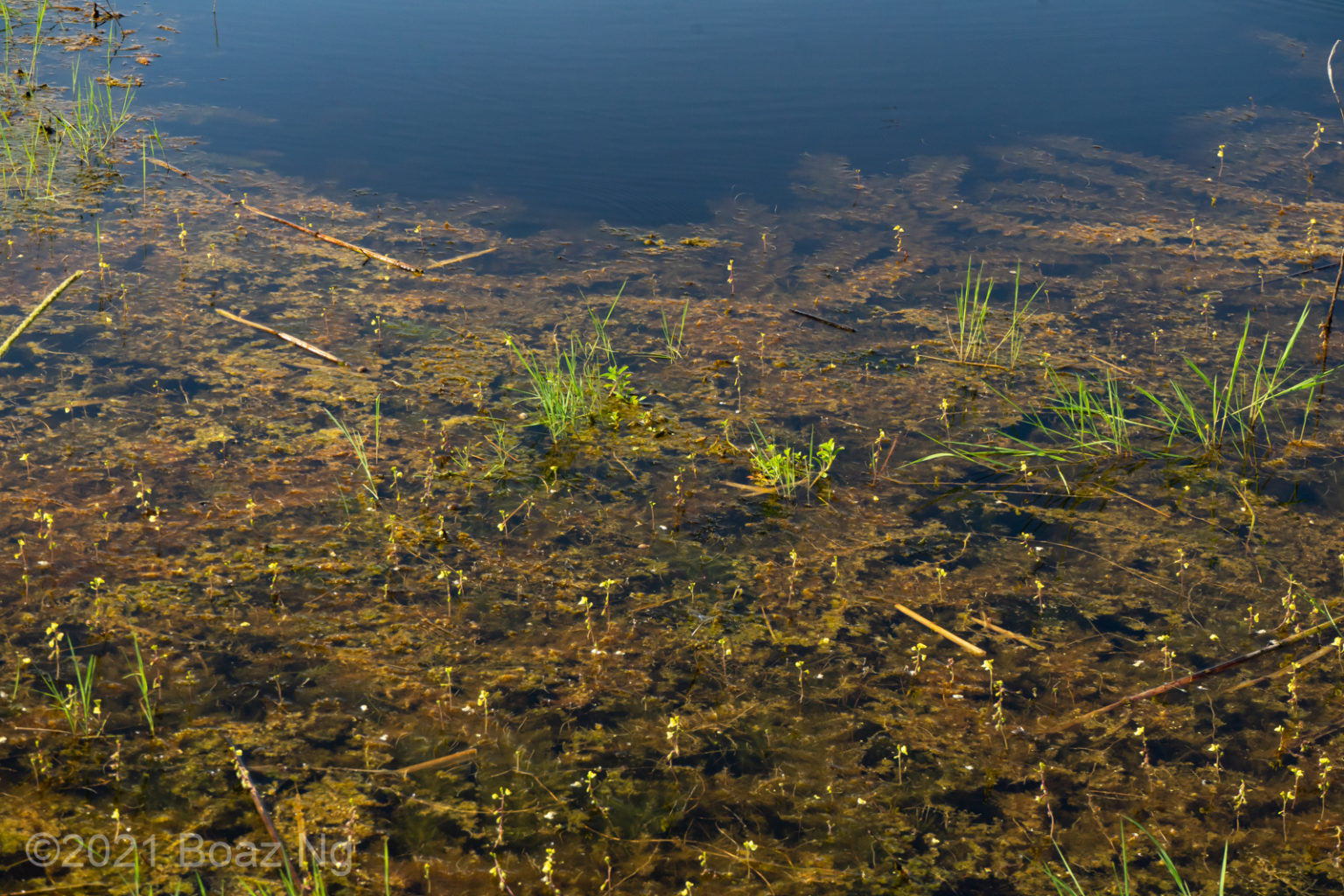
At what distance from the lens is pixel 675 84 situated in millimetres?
6531

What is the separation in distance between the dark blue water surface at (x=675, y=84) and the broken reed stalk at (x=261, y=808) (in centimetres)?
325

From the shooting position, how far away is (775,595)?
280cm

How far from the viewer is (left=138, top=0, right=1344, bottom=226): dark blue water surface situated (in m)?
5.47

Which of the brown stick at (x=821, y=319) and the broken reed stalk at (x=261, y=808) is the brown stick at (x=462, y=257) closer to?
the brown stick at (x=821, y=319)

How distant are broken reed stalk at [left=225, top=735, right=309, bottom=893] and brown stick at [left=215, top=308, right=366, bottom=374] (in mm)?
1761

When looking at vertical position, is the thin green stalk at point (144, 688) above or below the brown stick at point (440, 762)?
above

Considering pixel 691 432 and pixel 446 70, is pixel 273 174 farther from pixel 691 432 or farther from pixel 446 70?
pixel 691 432

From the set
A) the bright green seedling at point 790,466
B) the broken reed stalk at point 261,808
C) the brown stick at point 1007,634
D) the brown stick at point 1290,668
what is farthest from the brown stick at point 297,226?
the brown stick at point 1290,668

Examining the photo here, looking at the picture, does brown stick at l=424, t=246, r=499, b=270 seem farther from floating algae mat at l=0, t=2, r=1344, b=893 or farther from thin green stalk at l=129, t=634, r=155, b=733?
thin green stalk at l=129, t=634, r=155, b=733

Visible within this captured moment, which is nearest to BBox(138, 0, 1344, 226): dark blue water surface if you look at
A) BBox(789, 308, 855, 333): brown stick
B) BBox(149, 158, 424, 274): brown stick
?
BBox(149, 158, 424, 274): brown stick

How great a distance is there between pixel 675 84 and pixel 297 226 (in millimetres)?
2791

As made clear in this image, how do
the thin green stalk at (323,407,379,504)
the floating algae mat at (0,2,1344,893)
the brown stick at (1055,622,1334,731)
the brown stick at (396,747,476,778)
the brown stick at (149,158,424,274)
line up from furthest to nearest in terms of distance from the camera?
the brown stick at (149,158,424,274) → the thin green stalk at (323,407,379,504) → the brown stick at (1055,622,1334,731) → the brown stick at (396,747,476,778) → the floating algae mat at (0,2,1344,893)

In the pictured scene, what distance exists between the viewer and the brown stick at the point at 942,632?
2.61 meters

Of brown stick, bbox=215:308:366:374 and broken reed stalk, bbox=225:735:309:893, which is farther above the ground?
brown stick, bbox=215:308:366:374
